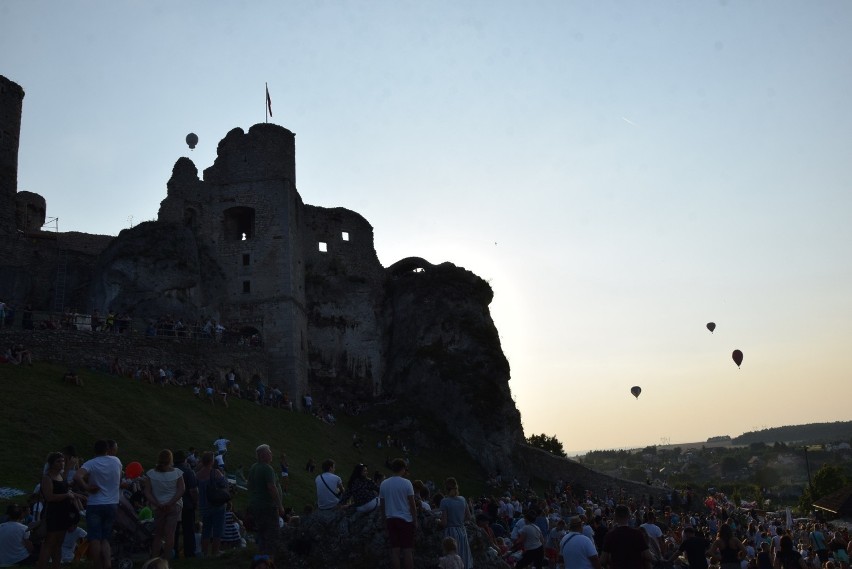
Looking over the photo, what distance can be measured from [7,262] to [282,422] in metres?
16.3

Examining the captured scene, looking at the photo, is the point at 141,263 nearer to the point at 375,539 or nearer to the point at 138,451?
the point at 138,451

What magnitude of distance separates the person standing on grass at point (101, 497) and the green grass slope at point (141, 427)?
923 centimetres

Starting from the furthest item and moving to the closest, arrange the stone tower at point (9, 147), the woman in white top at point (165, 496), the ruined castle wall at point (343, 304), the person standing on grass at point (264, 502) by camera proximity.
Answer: the ruined castle wall at point (343, 304)
the stone tower at point (9, 147)
the person standing on grass at point (264, 502)
the woman in white top at point (165, 496)

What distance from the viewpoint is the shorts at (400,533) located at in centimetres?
1141

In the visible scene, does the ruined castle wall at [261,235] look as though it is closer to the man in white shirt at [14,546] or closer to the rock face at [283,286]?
the rock face at [283,286]

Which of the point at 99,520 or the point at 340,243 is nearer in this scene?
the point at 99,520

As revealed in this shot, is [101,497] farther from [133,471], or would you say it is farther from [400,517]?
[133,471]

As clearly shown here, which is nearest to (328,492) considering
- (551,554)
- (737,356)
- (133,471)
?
(551,554)

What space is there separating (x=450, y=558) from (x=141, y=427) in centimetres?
1861

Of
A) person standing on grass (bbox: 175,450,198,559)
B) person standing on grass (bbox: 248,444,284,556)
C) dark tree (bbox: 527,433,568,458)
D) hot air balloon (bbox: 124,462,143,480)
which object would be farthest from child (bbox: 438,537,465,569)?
dark tree (bbox: 527,433,568,458)

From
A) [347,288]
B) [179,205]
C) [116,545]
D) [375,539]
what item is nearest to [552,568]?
[375,539]

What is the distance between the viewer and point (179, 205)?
46250mm

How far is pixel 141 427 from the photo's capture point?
26688mm

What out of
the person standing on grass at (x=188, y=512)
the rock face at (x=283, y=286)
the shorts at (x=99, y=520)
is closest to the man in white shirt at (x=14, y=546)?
the person standing on grass at (x=188, y=512)
